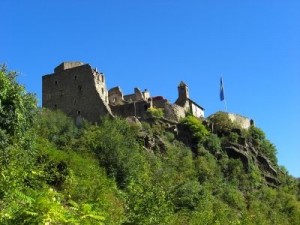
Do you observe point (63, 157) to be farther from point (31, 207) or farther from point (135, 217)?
point (31, 207)

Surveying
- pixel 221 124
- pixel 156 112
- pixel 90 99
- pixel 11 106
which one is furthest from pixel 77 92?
pixel 11 106

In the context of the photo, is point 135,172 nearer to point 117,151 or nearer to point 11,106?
point 117,151

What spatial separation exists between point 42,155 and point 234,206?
22241mm

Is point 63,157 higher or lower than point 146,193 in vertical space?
higher

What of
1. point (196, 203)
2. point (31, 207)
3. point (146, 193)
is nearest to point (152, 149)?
point (196, 203)

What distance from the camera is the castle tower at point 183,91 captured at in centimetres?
7108

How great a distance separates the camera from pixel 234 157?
205ft

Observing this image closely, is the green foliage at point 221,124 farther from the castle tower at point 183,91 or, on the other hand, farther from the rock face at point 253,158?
the castle tower at point 183,91

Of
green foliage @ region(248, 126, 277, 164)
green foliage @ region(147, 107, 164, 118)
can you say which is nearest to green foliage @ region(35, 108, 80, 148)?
green foliage @ region(147, 107, 164, 118)

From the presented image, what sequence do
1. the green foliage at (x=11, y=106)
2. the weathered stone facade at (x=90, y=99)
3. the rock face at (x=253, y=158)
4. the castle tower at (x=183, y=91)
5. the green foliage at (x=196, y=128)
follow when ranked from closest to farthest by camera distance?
the green foliage at (x=11, y=106)
the green foliage at (x=196, y=128)
the rock face at (x=253, y=158)
the weathered stone facade at (x=90, y=99)
the castle tower at (x=183, y=91)

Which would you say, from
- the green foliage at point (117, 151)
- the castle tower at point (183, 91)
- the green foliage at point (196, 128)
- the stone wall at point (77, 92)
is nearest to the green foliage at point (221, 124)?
the green foliage at point (196, 128)

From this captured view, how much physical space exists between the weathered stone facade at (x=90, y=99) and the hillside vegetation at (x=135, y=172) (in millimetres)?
2506

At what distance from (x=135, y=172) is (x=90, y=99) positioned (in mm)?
21174

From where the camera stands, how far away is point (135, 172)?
46094mm
